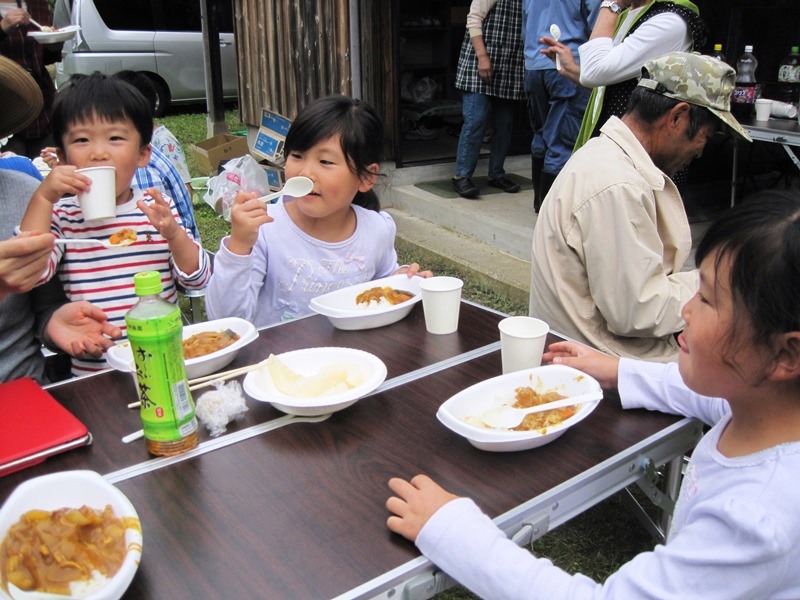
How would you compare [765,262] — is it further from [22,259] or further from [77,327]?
[77,327]

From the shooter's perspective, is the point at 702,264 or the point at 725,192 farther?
the point at 725,192

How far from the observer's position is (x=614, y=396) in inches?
64.2

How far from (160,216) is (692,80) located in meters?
1.69

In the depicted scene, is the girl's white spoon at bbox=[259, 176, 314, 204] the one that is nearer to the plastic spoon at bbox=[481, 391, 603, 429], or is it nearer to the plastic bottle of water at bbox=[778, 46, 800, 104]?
the plastic spoon at bbox=[481, 391, 603, 429]

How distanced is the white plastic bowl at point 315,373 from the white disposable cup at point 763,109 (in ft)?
12.9

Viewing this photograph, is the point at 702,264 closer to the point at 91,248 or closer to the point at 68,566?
the point at 68,566

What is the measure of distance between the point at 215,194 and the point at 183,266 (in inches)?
179

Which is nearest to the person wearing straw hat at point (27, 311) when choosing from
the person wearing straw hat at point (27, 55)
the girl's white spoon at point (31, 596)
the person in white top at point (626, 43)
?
the girl's white spoon at point (31, 596)

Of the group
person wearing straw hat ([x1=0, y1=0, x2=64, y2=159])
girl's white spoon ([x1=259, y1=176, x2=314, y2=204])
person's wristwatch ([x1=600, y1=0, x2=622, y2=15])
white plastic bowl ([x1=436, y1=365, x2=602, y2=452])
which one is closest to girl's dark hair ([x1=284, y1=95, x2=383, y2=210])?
girl's white spoon ([x1=259, y1=176, x2=314, y2=204])

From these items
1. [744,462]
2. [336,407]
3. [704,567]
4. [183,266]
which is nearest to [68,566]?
[336,407]

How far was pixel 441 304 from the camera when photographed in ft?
6.39

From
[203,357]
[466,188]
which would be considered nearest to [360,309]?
[203,357]

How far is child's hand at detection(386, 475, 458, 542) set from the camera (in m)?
1.15

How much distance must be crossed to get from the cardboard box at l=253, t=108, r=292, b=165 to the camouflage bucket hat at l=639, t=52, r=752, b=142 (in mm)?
4967
